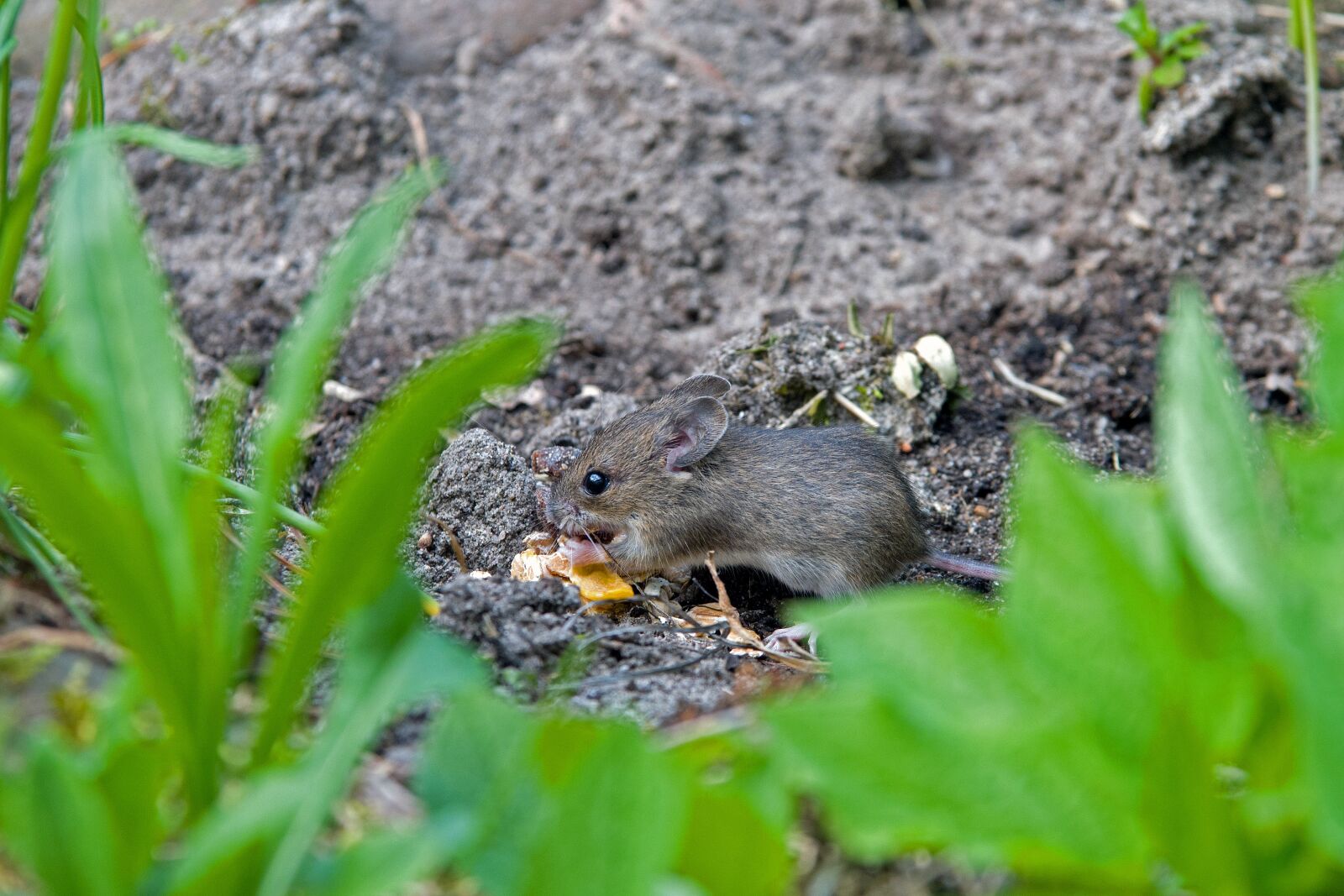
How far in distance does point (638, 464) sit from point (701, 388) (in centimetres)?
37

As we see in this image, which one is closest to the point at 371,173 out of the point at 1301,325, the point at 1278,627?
the point at 1301,325

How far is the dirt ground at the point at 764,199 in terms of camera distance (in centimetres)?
474

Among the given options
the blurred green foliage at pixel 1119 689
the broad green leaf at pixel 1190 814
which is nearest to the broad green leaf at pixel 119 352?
the blurred green foliage at pixel 1119 689

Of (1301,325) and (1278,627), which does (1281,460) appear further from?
(1301,325)

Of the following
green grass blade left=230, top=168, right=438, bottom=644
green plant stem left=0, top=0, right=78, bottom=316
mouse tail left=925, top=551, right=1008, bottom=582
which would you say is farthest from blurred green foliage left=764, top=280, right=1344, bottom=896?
mouse tail left=925, top=551, right=1008, bottom=582

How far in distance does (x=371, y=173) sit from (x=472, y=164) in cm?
46

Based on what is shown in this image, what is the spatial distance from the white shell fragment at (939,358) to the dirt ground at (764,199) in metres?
0.13

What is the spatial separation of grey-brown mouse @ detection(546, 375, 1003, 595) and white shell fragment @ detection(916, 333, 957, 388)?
513 mm

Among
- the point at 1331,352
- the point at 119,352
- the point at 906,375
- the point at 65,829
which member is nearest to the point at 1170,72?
the point at 906,375

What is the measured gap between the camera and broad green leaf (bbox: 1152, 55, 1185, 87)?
5.32 m

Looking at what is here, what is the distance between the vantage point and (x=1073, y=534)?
4.84 ft

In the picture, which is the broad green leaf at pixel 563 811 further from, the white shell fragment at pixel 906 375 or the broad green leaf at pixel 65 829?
the white shell fragment at pixel 906 375

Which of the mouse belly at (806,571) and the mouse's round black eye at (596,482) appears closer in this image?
the mouse belly at (806,571)

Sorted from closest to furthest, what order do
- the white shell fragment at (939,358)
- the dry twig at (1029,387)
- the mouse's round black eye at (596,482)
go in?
1. the mouse's round black eye at (596,482)
2. the white shell fragment at (939,358)
3. the dry twig at (1029,387)
